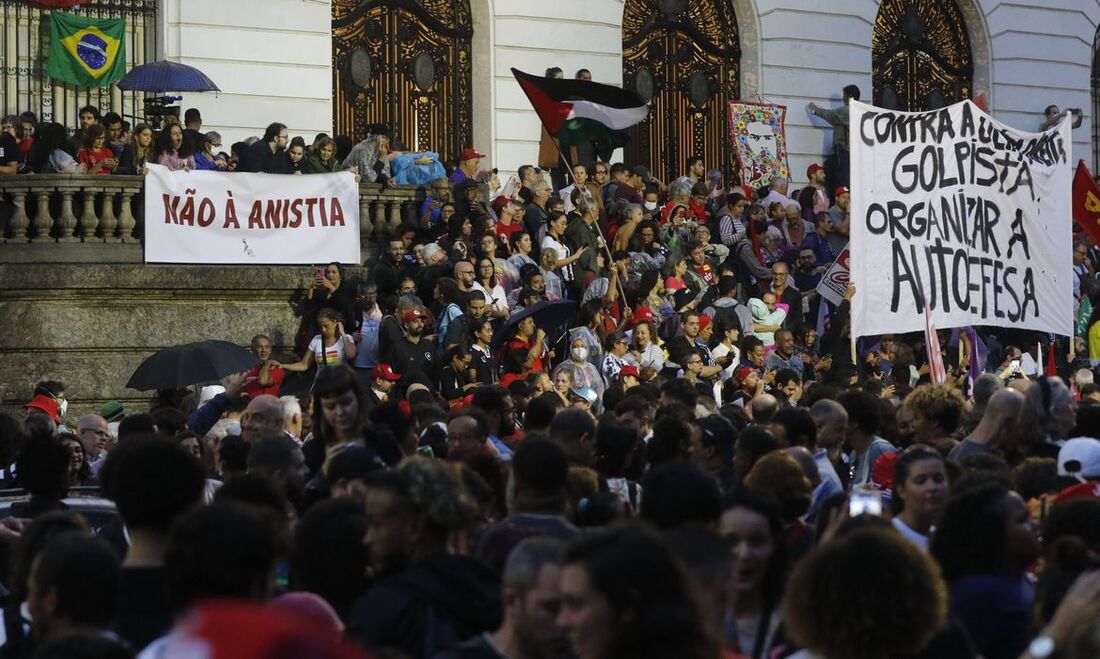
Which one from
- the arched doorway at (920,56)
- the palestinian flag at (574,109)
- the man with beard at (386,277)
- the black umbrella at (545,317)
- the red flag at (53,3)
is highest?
the arched doorway at (920,56)

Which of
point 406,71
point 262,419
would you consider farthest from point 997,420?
point 406,71

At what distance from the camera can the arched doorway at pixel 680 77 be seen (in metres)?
28.2

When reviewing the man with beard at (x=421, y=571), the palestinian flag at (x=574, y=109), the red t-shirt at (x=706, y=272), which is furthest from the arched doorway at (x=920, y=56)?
the man with beard at (x=421, y=571)

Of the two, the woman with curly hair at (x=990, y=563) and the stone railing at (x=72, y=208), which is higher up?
the stone railing at (x=72, y=208)

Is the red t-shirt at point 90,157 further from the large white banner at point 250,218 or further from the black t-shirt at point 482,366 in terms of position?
the black t-shirt at point 482,366

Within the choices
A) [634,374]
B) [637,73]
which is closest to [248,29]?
[637,73]

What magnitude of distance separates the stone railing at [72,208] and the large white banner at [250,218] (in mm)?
265

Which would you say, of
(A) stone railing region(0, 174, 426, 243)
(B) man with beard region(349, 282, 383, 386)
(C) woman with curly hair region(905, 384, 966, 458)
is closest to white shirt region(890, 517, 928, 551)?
(C) woman with curly hair region(905, 384, 966, 458)

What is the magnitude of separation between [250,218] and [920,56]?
1543 cm

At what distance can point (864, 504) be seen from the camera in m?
6.27

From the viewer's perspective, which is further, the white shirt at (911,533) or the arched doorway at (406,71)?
the arched doorway at (406,71)

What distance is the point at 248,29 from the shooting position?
23.8m

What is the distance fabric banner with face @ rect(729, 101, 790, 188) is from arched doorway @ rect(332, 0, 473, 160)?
11.7 feet

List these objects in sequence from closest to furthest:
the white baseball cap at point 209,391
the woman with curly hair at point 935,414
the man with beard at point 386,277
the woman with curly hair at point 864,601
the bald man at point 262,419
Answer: the woman with curly hair at point 864,601
the bald man at point 262,419
the woman with curly hair at point 935,414
the white baseball cap at point 209,391
the man with beard at point 386,277
